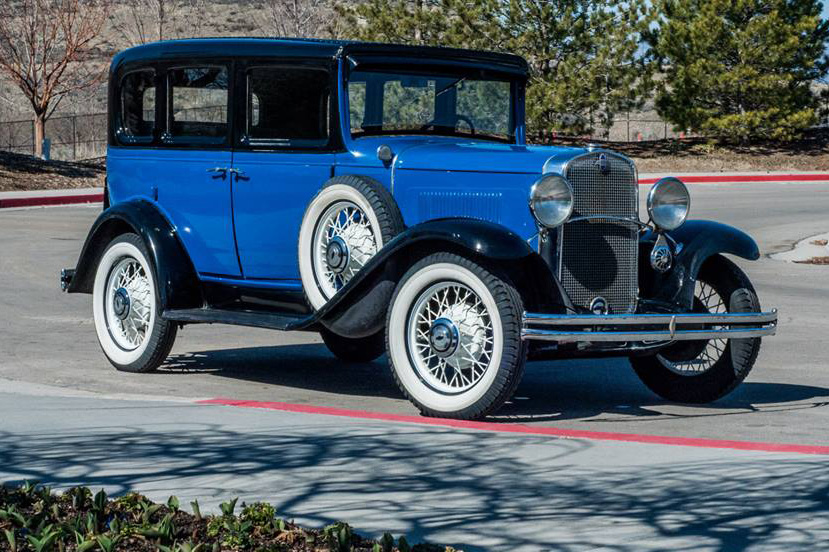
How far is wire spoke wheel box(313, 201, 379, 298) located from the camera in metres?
8.30

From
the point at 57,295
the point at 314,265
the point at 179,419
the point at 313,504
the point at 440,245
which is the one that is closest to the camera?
the point at 313,504

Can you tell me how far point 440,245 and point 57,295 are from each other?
7.13m

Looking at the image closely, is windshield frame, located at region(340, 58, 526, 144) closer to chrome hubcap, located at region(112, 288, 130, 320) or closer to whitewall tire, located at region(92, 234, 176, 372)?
whitewall tire, located at region(92, 234, 176, 372)

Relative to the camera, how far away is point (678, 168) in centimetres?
4147

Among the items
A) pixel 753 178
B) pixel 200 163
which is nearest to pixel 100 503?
pixel 200 163

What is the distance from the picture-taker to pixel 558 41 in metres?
43.8

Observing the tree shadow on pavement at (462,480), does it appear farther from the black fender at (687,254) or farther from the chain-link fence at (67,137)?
the chain-link fence at (67,137)

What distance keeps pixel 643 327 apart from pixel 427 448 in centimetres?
172

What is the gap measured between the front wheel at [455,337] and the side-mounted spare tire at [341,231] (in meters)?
0.50

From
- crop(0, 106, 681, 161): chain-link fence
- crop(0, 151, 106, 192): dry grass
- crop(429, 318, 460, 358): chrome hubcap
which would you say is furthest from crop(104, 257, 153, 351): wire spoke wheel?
crop(0, 106, 681, 161): chain-link fence

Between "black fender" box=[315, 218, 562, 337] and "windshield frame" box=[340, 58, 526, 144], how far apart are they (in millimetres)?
1086

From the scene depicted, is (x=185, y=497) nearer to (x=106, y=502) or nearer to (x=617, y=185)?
(x=106, y=502)

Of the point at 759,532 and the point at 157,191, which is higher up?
the point at 157,191

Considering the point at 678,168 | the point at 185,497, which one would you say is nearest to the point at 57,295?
the point at 185,497
